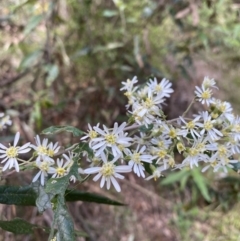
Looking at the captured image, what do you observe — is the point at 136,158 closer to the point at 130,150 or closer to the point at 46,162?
the point at 130,150

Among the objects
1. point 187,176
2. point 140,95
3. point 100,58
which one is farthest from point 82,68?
point 140,95

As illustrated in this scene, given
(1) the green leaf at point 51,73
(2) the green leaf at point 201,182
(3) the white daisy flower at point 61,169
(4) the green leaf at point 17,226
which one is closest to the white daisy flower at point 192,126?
(3) the white daisy flower at point 61,169

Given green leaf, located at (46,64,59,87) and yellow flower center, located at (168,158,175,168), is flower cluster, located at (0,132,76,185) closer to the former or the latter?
yellow flower center, located at (168,158,175,168)

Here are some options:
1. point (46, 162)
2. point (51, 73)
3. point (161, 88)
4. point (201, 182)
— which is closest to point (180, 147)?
point (161, 88)

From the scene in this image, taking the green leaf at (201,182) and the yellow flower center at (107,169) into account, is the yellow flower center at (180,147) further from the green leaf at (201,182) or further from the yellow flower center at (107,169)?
the green leaf at (201,182)

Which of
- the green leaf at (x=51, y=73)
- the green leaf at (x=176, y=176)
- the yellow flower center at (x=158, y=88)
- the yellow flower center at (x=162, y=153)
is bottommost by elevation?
the yellow flower center at (x=162, y=153)

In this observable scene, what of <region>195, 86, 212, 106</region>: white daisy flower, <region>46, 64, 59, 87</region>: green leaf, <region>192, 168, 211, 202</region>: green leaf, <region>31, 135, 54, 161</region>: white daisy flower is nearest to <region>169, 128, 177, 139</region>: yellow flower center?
<region>195, 86, 212, 106</region>: white daisy flower

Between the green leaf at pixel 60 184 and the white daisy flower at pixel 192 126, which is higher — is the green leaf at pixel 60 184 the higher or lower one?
the lower one
